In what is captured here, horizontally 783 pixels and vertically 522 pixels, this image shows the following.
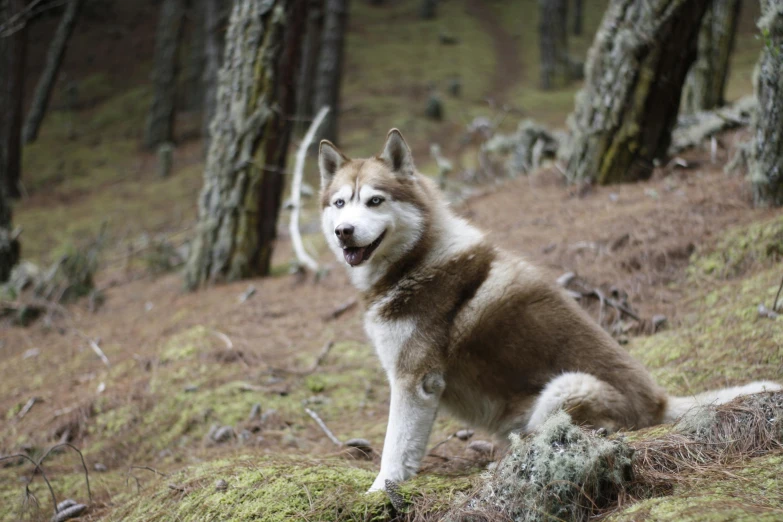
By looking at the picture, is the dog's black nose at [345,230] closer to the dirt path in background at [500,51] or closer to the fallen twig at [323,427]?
the fallen twig at [323,427]

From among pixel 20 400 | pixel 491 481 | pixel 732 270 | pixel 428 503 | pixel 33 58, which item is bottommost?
pixel 20 400

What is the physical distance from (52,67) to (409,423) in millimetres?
22249

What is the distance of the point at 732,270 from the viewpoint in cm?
506

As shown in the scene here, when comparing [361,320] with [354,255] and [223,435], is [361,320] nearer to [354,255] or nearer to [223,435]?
[223,435]

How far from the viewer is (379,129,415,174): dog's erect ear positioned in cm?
420

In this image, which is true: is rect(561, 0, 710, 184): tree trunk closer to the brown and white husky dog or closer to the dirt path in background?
the brown and white husky dog

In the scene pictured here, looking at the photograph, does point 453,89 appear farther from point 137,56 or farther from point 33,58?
point 33,58

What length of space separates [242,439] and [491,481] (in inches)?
103

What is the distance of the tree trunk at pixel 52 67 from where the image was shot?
19.5 m

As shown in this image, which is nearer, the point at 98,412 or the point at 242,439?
the point at 242,439

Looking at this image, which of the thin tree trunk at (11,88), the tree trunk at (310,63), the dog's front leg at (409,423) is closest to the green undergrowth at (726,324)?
the dog's front leg at (409,423)

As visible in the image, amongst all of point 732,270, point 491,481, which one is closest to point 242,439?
point 491,481

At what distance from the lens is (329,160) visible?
180 inches

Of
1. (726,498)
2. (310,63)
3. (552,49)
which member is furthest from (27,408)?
(552,49)
